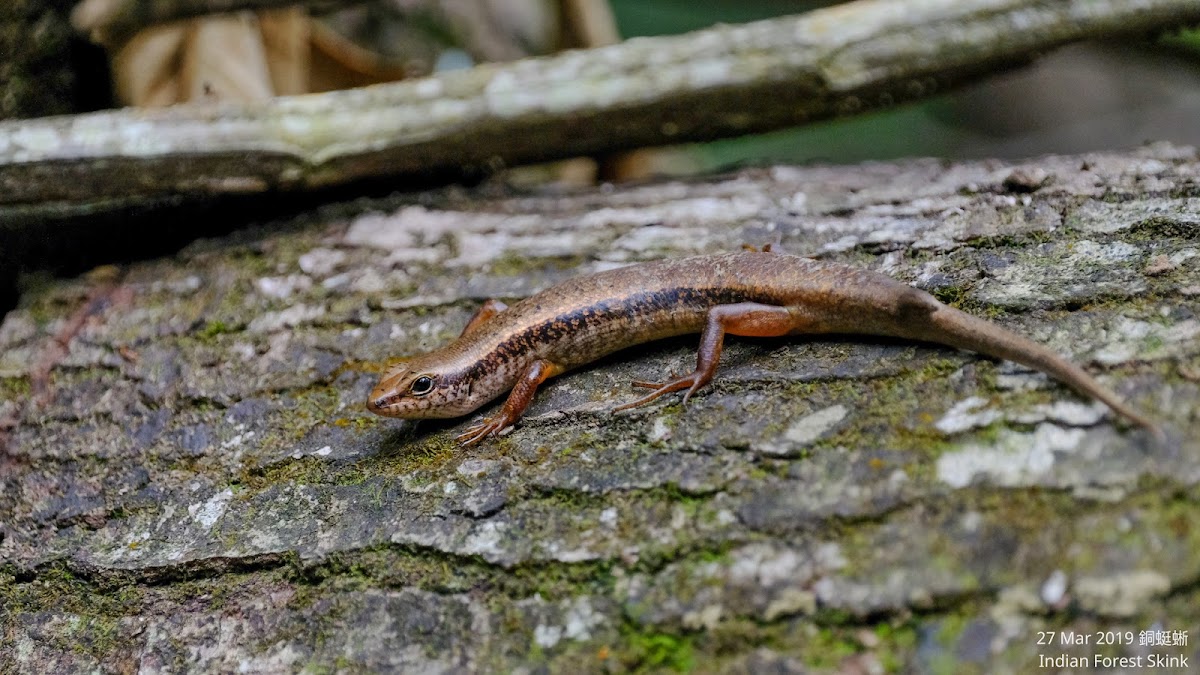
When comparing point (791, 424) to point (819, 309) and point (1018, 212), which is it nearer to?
point (819, 309)

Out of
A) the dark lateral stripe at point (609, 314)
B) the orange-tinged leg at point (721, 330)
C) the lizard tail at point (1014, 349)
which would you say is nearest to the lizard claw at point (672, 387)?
the orange-tinged leg at point (721, 330)

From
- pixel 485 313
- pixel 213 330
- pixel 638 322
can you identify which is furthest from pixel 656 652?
pixel 213 330

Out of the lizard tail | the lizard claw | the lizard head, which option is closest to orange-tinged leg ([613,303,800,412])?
the lizard claw

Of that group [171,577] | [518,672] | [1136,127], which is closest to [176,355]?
[171,577]

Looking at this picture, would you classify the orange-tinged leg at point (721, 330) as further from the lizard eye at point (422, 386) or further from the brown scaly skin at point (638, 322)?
the lizard eye at point (422, 386)

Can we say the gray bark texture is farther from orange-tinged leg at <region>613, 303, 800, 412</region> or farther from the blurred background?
the blurred background
